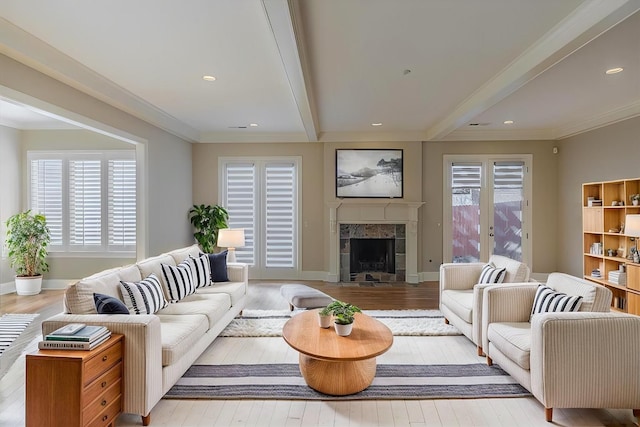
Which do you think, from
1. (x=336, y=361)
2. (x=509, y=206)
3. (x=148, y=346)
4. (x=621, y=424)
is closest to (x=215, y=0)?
(x=148, y=346)

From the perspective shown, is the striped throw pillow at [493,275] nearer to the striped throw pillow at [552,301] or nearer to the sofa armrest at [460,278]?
the sofa armrest at [460,278]

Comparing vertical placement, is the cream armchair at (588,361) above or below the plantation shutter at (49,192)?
below

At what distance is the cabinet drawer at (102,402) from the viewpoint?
1.95 metres

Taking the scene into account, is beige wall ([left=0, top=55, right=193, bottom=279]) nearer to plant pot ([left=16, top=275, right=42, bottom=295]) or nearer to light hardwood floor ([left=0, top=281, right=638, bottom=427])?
plant pot ([left=16, top=275, right=42, bottom=295])

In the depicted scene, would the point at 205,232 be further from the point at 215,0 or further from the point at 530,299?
the point at 530,299

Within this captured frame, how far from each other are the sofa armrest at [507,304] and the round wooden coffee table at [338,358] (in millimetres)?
960

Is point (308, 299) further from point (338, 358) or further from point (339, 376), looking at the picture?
point (338, 358)

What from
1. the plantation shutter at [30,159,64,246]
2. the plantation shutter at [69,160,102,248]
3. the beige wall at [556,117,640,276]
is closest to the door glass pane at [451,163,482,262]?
the beige wall at [556,117,640,276]

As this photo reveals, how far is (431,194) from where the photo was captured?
6773mm

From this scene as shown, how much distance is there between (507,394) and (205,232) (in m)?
5.55

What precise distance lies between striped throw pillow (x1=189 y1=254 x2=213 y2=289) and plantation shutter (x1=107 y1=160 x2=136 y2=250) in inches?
97.7

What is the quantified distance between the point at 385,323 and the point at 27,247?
554 cm

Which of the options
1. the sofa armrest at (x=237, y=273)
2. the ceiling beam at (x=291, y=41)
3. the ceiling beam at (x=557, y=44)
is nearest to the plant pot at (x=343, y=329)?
the sofa armrest at (x=237, y=273)

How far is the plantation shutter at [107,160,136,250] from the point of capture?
6.01 metres
